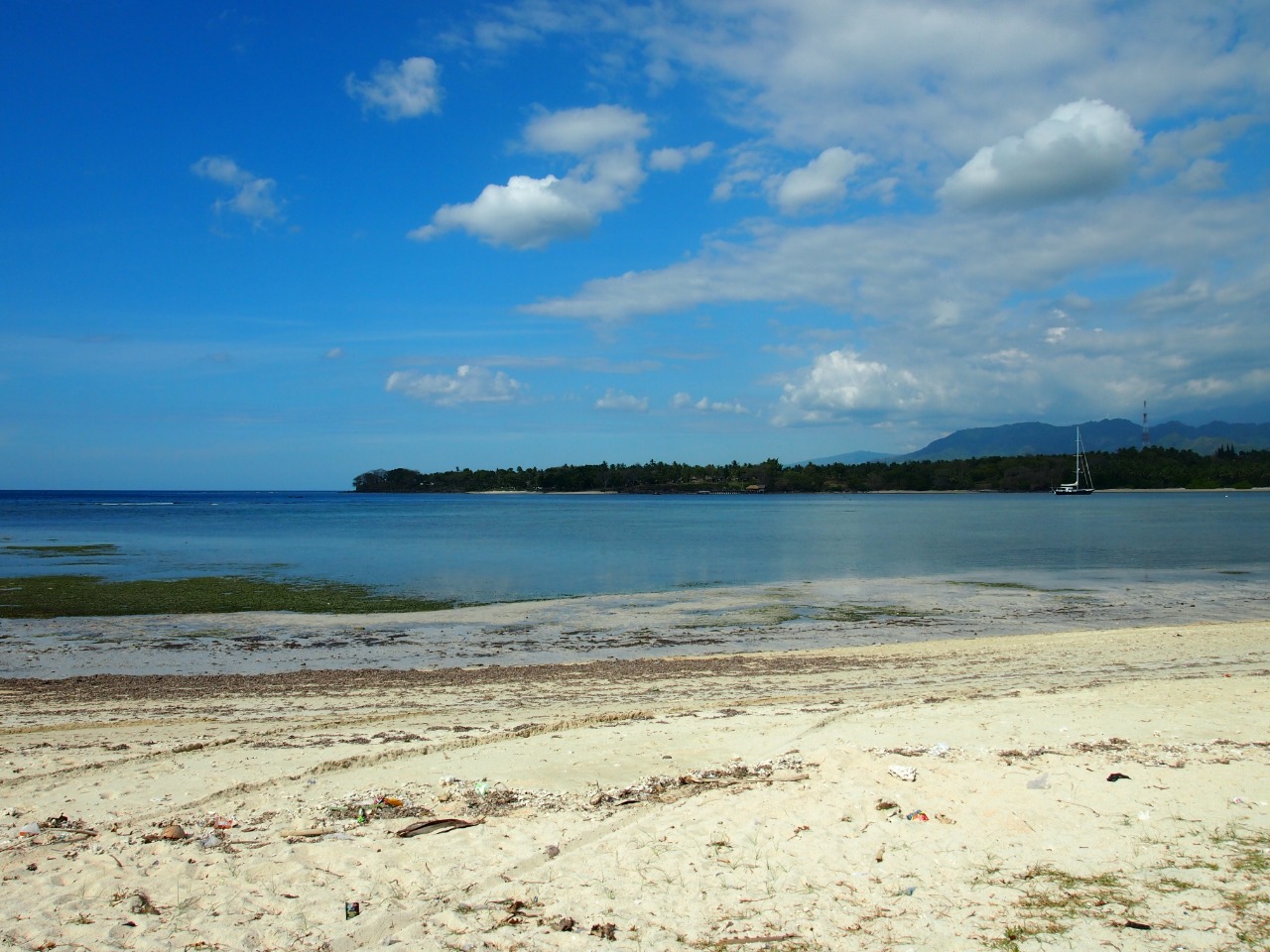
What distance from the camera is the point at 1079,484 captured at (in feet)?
578

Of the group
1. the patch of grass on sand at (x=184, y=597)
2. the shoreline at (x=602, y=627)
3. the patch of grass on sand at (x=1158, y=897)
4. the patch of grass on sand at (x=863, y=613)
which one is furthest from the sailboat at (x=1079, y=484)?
the patch of grass on sand at (x=1158, y=897)

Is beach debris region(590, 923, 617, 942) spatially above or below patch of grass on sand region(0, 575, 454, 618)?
above

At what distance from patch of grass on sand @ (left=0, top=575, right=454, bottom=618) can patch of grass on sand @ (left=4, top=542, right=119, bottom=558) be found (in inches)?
459

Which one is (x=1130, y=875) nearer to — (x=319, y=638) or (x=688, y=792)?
(x=688, y=792)

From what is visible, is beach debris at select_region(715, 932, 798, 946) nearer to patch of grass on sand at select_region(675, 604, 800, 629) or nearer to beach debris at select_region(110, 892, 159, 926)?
beach debris at select_region(110, 892, 159, 926)

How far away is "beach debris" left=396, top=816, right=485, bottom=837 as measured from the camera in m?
6.64

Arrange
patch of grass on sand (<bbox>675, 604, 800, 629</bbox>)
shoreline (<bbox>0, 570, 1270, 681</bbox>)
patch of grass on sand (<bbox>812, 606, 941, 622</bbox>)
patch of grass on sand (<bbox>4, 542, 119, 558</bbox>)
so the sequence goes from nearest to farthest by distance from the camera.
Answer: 1. shoreline (<bbox>0, 570, 1270, 681</bbox>)
2. patch of grass on sand (<bbox>675, 604, 800, 629</bbox>)
3. patch of grass on sand (<bbox>812, 606, 941, 622</bbox>)
4. patch of grass on sand (<bbox>4, 542, 119, 558</bbox>)

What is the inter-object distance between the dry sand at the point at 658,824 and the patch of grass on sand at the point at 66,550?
3737cm

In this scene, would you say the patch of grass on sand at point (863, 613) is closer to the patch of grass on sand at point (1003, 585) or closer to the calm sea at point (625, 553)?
the patch of grass on sand at point (1003, 585)

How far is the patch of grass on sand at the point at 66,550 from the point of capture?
138 ft

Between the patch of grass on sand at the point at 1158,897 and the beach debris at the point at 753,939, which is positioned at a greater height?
the patch of grass on sand at the point at 1158,897

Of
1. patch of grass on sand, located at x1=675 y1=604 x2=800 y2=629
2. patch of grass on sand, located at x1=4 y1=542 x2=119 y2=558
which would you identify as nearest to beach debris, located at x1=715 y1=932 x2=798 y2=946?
patch of grass on sand, located at x1=675 y1=604 x2=800 y2=629

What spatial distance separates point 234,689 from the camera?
13.8m

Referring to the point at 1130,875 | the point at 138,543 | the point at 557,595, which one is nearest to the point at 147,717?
the point at 1130,875
